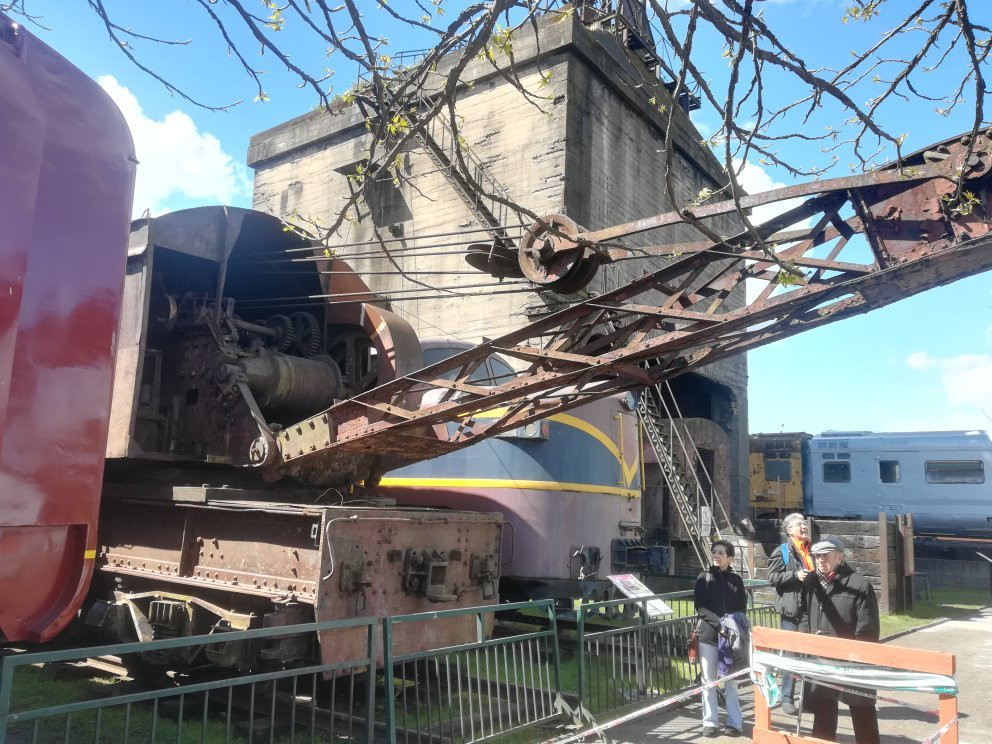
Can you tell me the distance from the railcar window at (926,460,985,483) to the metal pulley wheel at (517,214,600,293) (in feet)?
62.6

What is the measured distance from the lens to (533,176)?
15.3 meters


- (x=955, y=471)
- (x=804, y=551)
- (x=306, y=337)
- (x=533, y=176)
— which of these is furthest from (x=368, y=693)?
(x=955, y=471)

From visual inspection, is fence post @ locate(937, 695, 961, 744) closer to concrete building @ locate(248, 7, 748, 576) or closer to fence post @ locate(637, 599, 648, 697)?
fence post @ locate(637, 599, 648, 697)

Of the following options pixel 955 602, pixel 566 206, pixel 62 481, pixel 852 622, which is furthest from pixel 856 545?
pixel 62 481

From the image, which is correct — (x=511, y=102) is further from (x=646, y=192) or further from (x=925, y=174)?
(x=925, y=174)

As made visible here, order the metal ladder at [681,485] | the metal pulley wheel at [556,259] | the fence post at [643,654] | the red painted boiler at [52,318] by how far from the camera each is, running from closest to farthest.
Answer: the red painted boiler at [52,318] < the metal pulley wheel at [556,259] < the fence post at [643,654] < the metal ladder at [681,485]

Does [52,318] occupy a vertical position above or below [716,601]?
above

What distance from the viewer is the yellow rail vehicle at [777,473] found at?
24203 millimetres

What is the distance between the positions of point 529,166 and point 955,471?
14720 mm

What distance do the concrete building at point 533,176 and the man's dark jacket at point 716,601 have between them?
759 centimetres

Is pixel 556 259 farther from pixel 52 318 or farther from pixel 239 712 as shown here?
pixel 239 712

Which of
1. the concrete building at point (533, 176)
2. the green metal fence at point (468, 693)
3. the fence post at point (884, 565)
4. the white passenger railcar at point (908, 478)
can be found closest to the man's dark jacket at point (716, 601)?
the green metal fence at point (468, 693)

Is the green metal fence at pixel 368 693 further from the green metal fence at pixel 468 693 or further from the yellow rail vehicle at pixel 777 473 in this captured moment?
the yellow rail vehicle at pixel 777 473

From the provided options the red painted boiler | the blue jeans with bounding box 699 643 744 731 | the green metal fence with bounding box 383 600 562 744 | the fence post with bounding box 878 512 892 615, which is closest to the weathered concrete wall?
the fence post with bounding box 878 512 892 615
